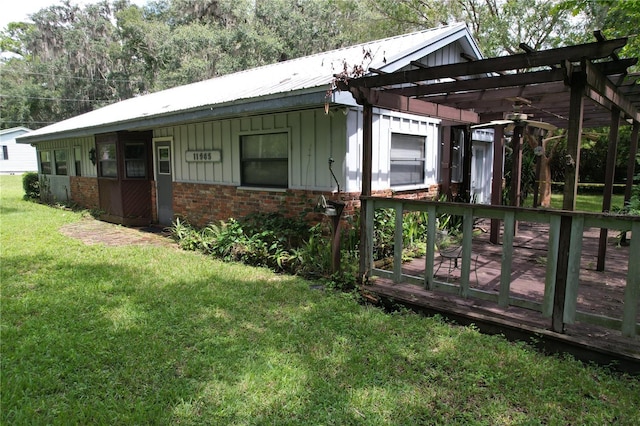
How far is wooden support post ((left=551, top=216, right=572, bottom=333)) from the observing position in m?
3.45

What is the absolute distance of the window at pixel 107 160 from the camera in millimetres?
11325

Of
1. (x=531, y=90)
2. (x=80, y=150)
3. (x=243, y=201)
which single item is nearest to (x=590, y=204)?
(x=531, y=90)

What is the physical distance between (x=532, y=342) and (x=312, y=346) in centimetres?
196

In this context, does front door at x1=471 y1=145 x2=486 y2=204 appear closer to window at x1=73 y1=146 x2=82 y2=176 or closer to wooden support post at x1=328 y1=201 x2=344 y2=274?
wooden support post at x1=328 y1=201 x2=344 y2=274

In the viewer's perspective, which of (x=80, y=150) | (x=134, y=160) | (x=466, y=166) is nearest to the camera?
(x=466, y=166)

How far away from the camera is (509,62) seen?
369 centimetres

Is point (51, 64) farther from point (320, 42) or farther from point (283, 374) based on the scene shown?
point (283, 374)

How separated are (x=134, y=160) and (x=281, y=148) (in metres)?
5.50

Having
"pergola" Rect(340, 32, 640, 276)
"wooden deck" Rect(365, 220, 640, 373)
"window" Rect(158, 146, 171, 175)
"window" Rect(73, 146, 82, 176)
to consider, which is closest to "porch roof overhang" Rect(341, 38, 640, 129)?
"pergola" Rect(340, 32, 640, 276)

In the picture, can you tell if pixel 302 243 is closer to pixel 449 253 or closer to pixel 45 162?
pixel 449 253

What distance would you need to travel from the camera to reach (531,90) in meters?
5.05

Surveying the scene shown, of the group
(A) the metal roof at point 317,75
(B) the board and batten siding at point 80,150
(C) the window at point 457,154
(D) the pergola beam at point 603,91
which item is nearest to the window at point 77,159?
(B) the board and batten siding at point 80,150

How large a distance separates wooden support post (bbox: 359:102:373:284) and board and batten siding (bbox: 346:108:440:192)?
1451 millimetres

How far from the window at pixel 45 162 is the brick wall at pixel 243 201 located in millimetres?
10032
